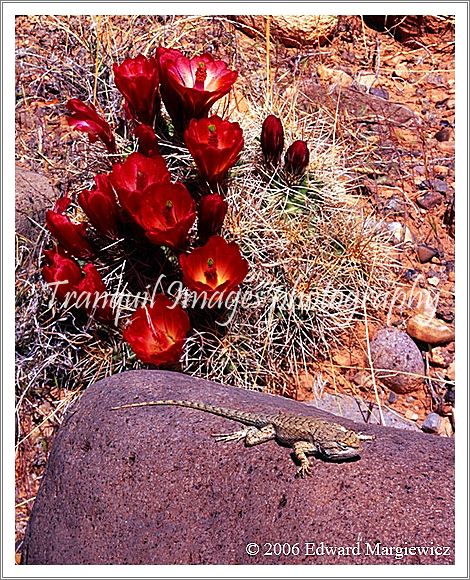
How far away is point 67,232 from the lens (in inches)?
101

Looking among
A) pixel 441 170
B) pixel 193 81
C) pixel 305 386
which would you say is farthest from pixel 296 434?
pixel 441 170

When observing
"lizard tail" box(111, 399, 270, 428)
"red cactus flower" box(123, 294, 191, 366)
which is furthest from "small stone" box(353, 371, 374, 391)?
"lizard tail" box(111, 399, 270, 428)

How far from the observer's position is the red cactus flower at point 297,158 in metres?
2.76

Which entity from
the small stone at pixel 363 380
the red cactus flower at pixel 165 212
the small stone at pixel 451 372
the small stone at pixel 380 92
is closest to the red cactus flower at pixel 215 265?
the red cactus flower at pixel 165 212

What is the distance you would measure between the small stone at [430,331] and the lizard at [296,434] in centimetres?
93

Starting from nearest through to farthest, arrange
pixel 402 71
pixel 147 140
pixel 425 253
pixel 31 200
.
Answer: pixel 147 140, pixel 31 200, pixel 425 253, pixel 402 71

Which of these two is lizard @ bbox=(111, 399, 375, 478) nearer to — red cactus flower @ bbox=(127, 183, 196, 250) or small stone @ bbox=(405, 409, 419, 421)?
red cactus flower @ bbox=(127, 183, 196, 250)

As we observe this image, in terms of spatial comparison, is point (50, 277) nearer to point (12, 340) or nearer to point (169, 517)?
point (12, 340)

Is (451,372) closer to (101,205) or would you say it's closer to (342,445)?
(342,445)

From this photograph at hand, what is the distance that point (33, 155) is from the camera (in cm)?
325

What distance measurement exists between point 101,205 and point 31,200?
23.9 inches

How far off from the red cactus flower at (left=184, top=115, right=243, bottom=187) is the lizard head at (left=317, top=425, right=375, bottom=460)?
3.36 feet

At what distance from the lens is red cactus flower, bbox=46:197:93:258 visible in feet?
8.36

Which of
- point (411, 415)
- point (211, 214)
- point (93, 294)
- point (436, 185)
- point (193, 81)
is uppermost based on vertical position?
point (193, 81)
